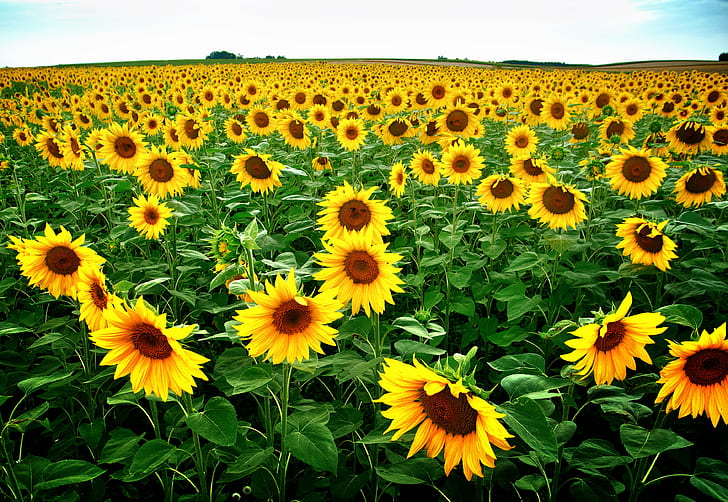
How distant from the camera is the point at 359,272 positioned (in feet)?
6.12

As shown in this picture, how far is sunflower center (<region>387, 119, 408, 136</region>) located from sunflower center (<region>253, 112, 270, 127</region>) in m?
1.83

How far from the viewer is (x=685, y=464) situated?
209 centimetres

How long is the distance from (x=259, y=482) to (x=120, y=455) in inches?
23.8

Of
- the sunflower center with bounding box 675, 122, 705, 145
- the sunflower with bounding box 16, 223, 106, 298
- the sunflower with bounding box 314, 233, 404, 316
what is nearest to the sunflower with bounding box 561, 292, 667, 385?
the sunflower with bounding box 314, 233, 404, 316

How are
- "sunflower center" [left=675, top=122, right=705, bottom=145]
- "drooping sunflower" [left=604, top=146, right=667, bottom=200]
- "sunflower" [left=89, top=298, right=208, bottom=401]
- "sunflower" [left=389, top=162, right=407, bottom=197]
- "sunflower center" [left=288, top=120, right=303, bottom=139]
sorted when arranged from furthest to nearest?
"sunflower center" [left=288, top=120, right=303, bottom=139] < "sunflower center" [left=675, top=122, right=705, bottom=145] < "sunflower" [left=389, top=162, right=407, bottom=197] < "drooping sunflower" [left=604, top=146, right=667, bottom=200] < "sunflower" [left=89, top=298, right=208, bottom=401]

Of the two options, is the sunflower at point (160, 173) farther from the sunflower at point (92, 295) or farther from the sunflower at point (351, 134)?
the sunflower at point (92, 295)

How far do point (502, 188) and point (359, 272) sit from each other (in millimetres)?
2068

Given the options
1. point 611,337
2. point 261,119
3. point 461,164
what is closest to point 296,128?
point 261,119

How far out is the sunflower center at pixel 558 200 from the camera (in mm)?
3096

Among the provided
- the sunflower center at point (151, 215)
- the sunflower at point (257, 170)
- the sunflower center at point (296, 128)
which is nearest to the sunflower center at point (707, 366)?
the sunflower at point (257, 170)

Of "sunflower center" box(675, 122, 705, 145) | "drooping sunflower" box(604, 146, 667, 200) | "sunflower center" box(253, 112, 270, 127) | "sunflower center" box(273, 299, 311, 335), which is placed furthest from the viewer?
"sunflower center" box(253, 112, 270, 127)

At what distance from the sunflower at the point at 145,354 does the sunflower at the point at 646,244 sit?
99.1 inches

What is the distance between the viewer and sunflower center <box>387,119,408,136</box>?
5.48 m

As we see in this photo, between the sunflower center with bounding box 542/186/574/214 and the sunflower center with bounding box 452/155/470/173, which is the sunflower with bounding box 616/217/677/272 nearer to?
the sunflower center with bounding box 542/186/574/214
